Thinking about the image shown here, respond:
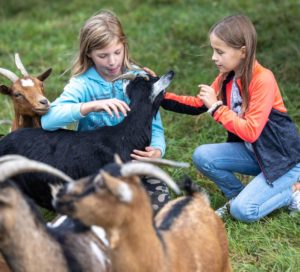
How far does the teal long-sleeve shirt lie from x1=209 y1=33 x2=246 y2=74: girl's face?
2.02 ft

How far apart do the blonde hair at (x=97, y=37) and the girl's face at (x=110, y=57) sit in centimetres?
3

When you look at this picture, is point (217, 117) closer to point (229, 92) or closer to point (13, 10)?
point (229, 92)

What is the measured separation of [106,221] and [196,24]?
692cm

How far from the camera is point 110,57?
440cm

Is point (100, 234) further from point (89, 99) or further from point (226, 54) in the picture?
point (226, 54)

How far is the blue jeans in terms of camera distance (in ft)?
14.5

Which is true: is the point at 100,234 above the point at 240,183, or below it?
above

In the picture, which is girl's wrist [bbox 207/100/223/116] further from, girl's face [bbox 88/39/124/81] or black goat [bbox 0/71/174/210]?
girl's face [bbox 88/39/124/81]

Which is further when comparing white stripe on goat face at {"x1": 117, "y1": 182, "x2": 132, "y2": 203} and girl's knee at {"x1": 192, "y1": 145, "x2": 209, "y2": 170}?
girl's knee at {"x1": 192, "y1": 145, "x2": 209, "y2": 170}

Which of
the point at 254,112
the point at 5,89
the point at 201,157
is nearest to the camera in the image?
the point at 254,112

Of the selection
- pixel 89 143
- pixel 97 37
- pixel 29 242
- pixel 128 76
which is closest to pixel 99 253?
pixel 29 242

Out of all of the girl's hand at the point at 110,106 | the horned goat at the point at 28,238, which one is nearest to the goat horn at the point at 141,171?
the horned goat at the point at 28,238

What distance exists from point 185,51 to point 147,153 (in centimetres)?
418

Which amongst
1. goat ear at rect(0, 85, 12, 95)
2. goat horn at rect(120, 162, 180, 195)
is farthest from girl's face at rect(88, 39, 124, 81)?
goat horn at rect(120, 162, 180, 195)
